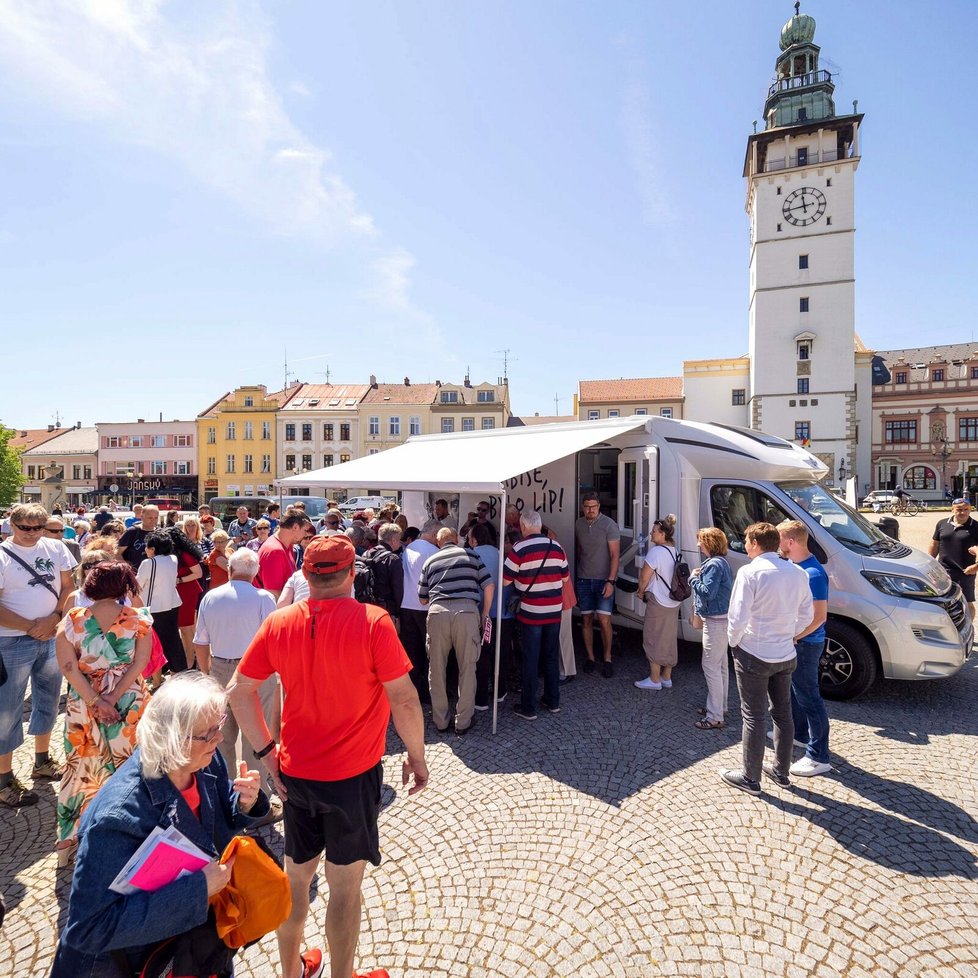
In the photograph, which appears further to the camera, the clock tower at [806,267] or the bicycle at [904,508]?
the clock tower at [806,267]

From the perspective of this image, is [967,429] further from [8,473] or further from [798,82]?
[8,473]

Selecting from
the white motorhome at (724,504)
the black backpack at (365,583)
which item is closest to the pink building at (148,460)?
the white motorhome at (724,504)

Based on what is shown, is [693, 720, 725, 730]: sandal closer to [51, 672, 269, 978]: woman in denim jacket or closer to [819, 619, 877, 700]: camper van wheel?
[819, 619, 877, 700]: camper van wheel

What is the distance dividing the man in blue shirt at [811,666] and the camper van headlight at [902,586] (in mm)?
1740

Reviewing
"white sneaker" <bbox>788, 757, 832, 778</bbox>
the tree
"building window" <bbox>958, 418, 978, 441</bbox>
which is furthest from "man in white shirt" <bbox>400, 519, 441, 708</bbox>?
"building window" <bbox>958, 418, 978, 441</bbox>

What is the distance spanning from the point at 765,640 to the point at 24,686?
4.81 meters

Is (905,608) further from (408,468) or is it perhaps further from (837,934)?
(408,468)

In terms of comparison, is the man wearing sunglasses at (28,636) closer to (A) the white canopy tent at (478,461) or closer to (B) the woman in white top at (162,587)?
(B) the woman in white top at (162,587)

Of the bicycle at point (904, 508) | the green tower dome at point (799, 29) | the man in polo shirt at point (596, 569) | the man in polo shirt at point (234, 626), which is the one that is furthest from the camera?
the green tower dome at point (799, 29)

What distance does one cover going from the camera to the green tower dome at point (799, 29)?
152ft

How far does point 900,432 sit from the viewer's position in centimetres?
5084

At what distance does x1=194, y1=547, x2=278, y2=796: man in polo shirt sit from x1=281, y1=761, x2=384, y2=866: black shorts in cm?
152

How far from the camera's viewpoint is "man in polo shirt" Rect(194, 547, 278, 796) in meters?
3.68

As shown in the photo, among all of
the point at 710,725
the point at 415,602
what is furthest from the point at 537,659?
the point at 710,725
